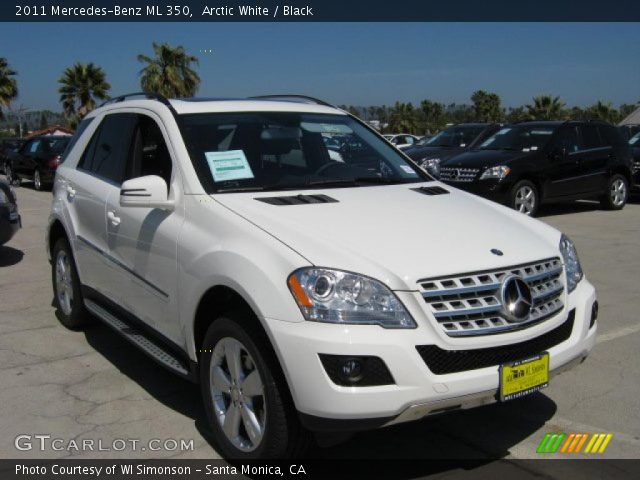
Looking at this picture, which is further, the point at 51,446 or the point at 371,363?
the point at 51,446

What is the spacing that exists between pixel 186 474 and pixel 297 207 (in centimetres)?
138

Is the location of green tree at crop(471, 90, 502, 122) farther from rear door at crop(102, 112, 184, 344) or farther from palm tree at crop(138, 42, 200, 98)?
rear door at crop(102, 112, 184, 344)

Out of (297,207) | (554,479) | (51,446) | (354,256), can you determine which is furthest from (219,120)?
(554,479)

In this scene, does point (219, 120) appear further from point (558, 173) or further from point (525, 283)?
point (558, 173)

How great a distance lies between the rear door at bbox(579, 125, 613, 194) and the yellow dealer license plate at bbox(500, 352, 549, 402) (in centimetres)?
986

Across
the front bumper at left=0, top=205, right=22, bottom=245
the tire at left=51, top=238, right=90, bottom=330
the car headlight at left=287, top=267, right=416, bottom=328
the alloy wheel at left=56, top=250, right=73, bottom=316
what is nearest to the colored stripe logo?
the car headlight at left=287, top=267, right=416, bottom=328

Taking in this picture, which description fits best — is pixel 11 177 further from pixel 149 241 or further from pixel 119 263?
pixel 149 241

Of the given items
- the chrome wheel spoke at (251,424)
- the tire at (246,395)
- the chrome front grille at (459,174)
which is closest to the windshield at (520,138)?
the chrome front grille at (459,174)

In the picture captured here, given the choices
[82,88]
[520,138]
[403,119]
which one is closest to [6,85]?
[82,88]

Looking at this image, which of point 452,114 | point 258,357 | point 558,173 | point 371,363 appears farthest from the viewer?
point 452,114

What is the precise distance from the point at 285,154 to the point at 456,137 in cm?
1132

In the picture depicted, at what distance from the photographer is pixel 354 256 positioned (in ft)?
9.69

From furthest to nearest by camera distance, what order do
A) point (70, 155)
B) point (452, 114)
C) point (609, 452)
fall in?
point (452, 114)
point (70, 155)
point (609, 452)

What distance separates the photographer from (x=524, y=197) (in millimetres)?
11289
